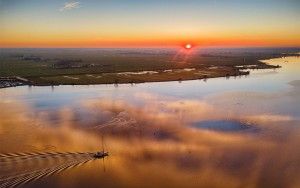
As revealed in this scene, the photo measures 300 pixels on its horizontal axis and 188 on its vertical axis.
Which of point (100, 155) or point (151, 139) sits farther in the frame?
point (151, 139)

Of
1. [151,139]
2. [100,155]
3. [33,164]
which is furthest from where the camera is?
[151,139]

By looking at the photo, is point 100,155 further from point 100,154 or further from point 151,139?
point 151,139

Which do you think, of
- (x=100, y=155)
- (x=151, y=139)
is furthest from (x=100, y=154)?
(x=151, y=139)

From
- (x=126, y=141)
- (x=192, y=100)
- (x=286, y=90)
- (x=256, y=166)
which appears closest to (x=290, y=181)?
(x=256, y=166)

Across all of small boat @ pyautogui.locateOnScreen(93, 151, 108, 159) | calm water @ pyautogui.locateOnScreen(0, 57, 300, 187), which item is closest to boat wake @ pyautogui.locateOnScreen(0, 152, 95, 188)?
calm water @ pyautogui.locateOnScreen(0, 57, 300, 187)

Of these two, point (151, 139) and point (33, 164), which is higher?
point (151, 139)

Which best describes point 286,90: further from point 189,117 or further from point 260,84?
point 189,117
